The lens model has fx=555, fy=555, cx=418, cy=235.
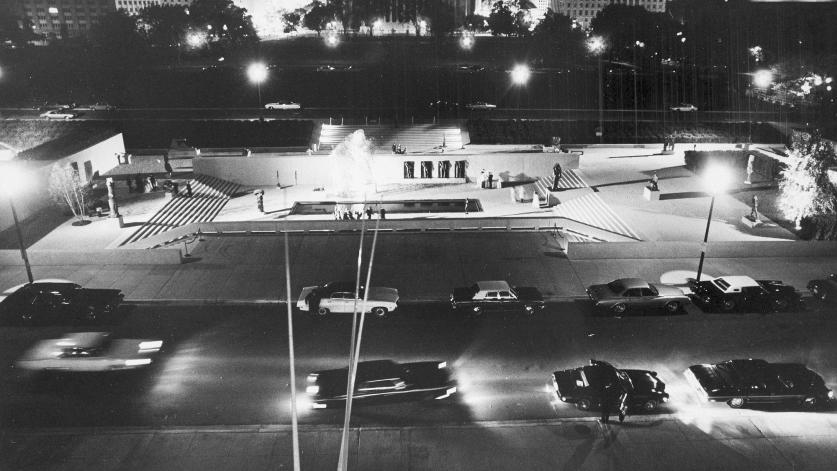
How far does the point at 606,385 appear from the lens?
1421 centimetres

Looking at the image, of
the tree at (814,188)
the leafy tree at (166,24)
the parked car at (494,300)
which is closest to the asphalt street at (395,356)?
the parked car at (494,300)

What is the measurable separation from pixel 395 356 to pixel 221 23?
82.8 m

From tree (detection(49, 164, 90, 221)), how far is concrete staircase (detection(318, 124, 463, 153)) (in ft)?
54.2

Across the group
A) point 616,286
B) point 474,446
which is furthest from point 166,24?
point 474,446

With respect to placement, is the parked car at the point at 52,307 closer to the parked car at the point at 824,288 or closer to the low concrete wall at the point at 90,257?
the low concrete wall at the point at 90,257

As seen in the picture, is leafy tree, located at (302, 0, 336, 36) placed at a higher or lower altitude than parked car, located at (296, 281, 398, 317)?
higher

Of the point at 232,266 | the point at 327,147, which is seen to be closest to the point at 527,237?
the point at 232,266

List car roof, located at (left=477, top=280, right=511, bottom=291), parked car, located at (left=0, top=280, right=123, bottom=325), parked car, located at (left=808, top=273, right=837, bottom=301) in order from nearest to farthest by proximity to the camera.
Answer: parked car, located at (left=0, top=280, right=123, bottom=325)
car roof, located at (left=477, top=280, right=511, bottom=291)
parked car, located at (left=808, top=273, right=837, bottom=301)

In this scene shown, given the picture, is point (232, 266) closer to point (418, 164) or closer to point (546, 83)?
point (418, 164)

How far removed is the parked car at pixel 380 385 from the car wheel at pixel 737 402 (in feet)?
23.6

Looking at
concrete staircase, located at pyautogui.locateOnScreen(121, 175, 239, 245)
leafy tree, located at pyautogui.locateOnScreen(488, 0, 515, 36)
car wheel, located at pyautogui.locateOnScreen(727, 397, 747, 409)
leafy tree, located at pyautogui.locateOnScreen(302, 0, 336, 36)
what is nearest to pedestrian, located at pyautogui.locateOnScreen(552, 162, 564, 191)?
car wheel, located at pyautogui.locateOnScreen(727, 397, 747, 409)

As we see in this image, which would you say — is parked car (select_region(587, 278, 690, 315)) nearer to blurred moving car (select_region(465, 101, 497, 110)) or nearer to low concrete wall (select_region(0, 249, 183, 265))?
low concrete wall (select_region(0, 249, 183, 265))

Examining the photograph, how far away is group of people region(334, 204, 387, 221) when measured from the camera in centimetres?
2771

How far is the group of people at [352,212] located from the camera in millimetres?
27708
